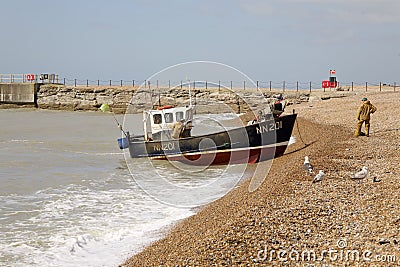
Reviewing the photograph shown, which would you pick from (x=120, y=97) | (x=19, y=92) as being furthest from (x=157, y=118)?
(x=19, y=92)

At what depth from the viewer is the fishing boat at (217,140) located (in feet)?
59.6

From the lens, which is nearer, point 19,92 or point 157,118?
point 157,118

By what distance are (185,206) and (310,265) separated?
663 cm

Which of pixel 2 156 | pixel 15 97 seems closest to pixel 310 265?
pixel 2 156

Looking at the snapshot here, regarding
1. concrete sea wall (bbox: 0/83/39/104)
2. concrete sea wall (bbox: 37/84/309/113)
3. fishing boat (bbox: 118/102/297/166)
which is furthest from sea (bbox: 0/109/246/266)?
concrete sea wall (bbox: 0/83/39/104)

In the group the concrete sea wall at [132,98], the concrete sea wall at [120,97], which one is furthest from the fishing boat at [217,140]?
the concrete sea wall at [120,97]

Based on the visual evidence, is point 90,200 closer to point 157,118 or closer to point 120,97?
point 157,118

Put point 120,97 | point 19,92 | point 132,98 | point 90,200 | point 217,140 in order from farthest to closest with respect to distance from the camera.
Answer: point 19,92 < point 120,97 < point 132,98 < point 217,140 < point 90,200

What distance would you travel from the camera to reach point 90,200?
13.9 metres

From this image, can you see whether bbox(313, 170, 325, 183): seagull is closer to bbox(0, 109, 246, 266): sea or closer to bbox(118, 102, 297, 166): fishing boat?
bbox(0, 109, 246, 266): sea

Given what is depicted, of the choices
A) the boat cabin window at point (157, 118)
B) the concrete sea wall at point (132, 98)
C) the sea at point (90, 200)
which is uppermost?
the concrete sea wall at point (132, 98)

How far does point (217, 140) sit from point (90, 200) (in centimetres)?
580

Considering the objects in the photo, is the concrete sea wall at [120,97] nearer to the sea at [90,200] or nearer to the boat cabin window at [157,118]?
the sea at [90,200]

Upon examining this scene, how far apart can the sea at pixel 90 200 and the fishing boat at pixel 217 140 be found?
450 millimetres
